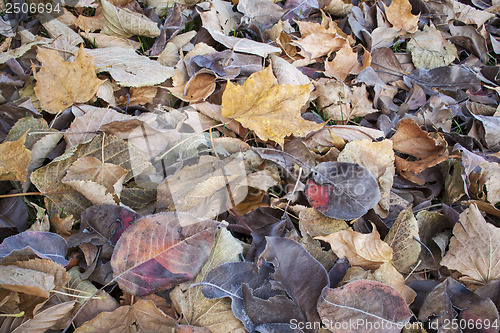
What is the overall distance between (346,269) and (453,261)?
340 millimetres

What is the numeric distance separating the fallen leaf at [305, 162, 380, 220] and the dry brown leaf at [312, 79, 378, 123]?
37 cm

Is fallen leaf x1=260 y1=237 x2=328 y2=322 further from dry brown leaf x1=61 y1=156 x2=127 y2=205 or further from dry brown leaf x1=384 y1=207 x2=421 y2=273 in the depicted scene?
dry brown leaf x1=61 y1=156 x2=127 y2=205

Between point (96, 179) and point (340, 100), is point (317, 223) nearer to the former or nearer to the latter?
point (340, 100)

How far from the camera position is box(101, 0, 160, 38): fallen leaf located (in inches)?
64.5

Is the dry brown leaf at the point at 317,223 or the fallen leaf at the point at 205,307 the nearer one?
the fallen leaf at the point at 205,307

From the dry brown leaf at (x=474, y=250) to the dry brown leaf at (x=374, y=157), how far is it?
250 mm

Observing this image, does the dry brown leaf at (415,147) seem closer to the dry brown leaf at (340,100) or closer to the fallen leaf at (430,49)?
the dry brown leaf at (340,100)

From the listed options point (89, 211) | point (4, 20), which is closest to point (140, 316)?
point (89, 211)

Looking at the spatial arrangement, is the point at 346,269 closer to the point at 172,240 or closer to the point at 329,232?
the point at 329,232

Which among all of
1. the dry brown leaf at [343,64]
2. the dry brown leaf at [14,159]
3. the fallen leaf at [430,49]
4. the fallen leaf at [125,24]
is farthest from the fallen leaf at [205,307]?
the fallen leaf at [430,49]

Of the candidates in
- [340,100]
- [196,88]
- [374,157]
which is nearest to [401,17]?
[340,100]

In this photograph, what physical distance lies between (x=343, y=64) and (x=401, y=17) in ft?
1.67

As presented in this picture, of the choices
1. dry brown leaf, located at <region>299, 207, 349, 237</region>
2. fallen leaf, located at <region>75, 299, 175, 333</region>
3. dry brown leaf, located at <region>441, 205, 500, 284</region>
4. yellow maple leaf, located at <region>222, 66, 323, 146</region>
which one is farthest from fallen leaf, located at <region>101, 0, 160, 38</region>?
dry brown leaf, located at <region>441, 205, 500, 284</region>

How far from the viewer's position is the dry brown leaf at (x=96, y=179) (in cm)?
117
